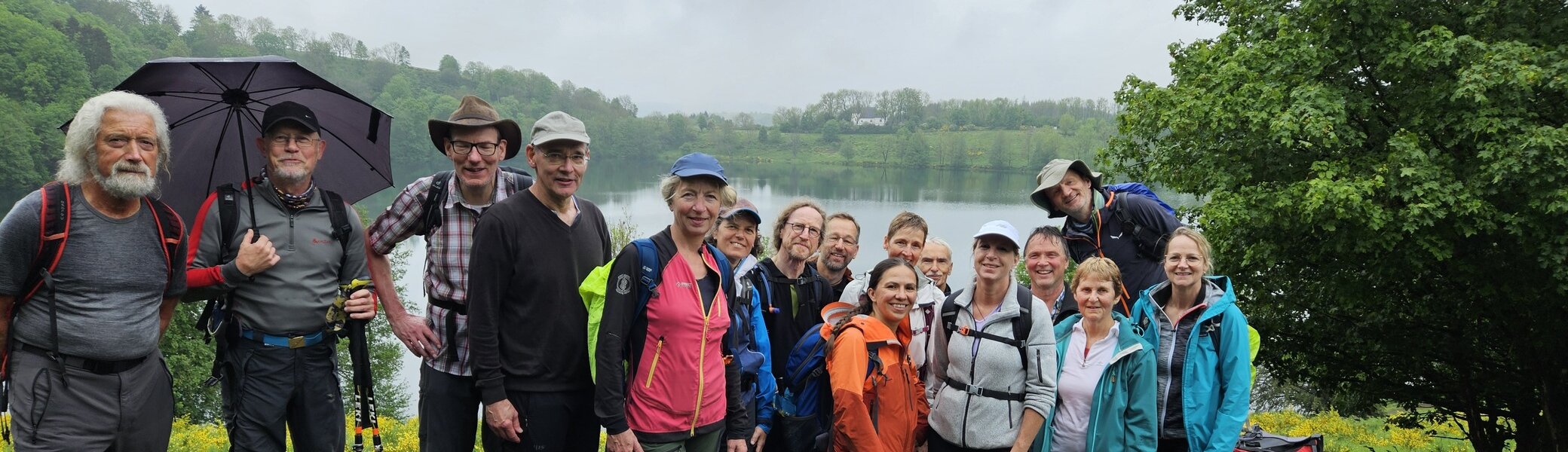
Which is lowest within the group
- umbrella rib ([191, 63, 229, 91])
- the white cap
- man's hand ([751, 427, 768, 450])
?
man's hand ([751, 427, 768, 450])

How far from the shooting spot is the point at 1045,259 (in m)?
4.55

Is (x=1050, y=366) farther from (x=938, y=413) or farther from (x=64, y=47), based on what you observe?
(x=64, y=47)

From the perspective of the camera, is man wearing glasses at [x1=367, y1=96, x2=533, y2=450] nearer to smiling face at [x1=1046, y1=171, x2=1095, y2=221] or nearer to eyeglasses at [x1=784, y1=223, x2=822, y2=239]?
eyeglasses at [x1=784, y1=223, x2=822, y2=239]

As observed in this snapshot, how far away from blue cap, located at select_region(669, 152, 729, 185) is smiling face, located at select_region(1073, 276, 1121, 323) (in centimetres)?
184

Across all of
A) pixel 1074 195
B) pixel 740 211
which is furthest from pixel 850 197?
pixel 740 211

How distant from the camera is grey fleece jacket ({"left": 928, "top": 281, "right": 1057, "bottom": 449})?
411 cm

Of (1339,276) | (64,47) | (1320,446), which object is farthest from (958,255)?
(64,47)

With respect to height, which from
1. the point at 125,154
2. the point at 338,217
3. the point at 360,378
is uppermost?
the point at 125,154

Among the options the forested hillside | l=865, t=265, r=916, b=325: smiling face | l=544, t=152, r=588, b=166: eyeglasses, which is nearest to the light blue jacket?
l=865, t=265, r=916, b=325: smiling face

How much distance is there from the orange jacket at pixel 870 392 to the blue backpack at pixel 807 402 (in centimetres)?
7

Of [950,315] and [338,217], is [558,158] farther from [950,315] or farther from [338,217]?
[950,315]

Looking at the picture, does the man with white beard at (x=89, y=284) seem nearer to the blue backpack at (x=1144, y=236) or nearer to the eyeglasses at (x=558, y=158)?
the eyeglasses at (x=558, y=158)

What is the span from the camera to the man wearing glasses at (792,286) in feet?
14.9

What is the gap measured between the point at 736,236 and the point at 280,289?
1.93 meters
